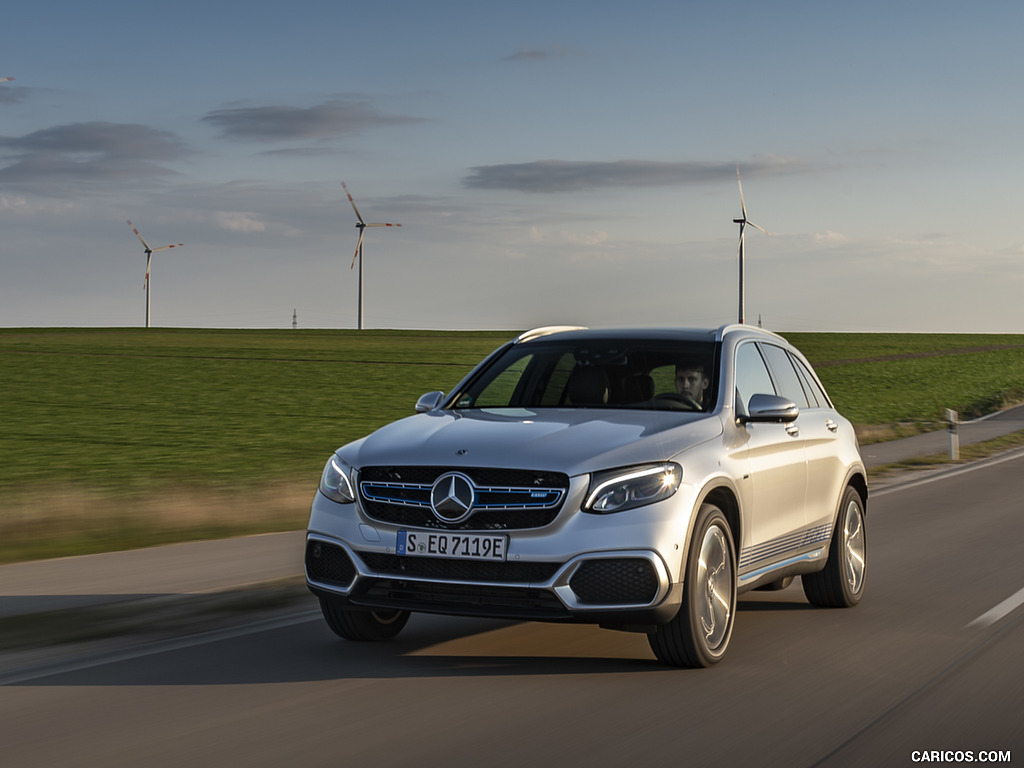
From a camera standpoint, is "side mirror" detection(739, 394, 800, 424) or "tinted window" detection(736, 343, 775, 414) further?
"tinted window" detection(736, 343, 775, 414)

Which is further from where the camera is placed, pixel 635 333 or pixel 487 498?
pixel 635 333

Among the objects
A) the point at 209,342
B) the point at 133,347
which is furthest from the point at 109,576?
the point at 209,342

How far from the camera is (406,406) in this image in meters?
45.0

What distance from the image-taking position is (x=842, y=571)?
9.14 metres

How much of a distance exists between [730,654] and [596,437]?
5.02 feet

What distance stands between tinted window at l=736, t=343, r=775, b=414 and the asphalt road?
1.35 meters

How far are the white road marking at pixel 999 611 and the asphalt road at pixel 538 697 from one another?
3cm

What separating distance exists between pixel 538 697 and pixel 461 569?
27.0 inches

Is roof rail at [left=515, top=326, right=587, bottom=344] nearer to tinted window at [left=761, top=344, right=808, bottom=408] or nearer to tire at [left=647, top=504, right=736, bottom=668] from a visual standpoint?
tinted window at [left=761, top=344, right=808, bottom=408]

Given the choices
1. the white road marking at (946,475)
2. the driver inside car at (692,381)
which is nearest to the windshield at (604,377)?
the driver inside car at (692,381)

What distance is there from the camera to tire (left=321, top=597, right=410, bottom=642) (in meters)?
7.62

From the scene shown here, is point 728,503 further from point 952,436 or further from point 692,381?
point 952,436

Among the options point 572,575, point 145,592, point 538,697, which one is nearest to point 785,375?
point 572,575
